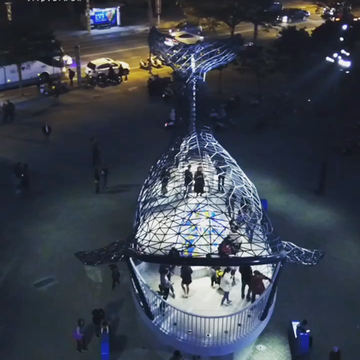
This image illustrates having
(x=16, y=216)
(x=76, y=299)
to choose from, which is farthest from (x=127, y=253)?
(x=16, y=216)

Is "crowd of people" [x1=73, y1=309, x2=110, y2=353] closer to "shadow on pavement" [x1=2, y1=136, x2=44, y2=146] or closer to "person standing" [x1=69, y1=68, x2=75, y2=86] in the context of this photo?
"shadow on pavement" [x1=2, y1=136, x2=44, y2=146]

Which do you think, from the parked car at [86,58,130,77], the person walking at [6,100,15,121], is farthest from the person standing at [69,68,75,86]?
the person walking at [6,100,15,121]

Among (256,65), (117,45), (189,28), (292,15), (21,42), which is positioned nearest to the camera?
(21,42)

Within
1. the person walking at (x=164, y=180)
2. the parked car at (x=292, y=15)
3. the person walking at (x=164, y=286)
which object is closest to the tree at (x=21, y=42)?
the person walking at (x=164, y=180)

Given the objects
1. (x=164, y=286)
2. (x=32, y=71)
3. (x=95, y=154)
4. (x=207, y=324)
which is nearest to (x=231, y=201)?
(x=164, y=286)

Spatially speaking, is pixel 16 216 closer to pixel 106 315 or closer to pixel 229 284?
pixel 106 315

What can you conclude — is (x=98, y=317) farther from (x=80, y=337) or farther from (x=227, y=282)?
(x=227, y=282)
